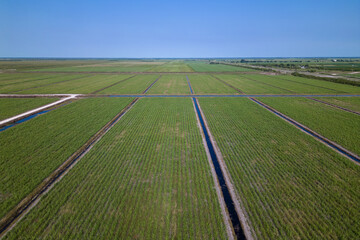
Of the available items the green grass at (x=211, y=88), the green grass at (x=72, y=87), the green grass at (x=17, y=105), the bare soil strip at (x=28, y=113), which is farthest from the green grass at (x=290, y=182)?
the green grass at (x=72, y=87)

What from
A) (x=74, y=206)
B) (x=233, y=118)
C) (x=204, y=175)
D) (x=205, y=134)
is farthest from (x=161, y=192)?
(x=233, y=118)

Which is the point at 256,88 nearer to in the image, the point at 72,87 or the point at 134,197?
the point at 134,197

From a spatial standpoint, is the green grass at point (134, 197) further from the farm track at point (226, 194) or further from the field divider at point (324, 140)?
the field divider at point (324, 140)

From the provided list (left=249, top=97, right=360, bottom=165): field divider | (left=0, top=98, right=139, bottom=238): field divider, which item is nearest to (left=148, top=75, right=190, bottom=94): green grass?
(left=249, top=97, right=360, bottom=165): field divider

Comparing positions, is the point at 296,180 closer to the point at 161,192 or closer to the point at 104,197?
the point at 161,192

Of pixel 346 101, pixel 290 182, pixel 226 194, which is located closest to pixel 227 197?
pixel 226 194

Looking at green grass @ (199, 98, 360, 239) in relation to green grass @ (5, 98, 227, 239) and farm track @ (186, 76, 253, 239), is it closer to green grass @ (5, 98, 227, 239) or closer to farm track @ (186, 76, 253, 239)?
farm track @ (186, 76, 253, 239)
